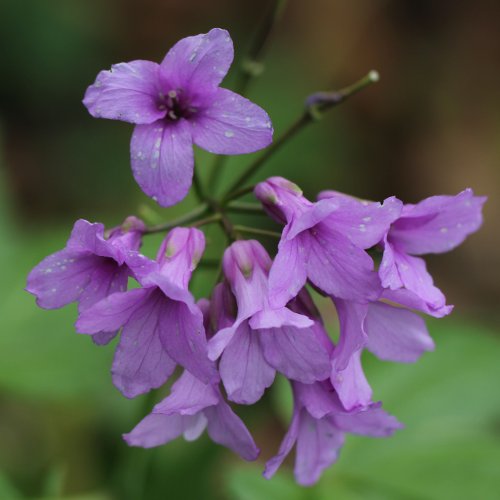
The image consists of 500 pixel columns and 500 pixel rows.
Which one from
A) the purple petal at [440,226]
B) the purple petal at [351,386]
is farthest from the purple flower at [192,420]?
the purple petal at [440,226]

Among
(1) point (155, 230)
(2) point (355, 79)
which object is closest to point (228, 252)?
(1) point (155, 230)

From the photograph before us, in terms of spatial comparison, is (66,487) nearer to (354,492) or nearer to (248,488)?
(248,488)

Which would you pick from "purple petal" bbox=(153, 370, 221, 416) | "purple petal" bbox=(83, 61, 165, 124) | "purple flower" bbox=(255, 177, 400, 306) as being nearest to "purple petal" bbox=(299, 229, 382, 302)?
"purple flower" bbox=(255, 177, 400, 306)

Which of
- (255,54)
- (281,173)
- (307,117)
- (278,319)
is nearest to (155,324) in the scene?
(278,319)

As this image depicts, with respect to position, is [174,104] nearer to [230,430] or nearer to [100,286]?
[100,286]

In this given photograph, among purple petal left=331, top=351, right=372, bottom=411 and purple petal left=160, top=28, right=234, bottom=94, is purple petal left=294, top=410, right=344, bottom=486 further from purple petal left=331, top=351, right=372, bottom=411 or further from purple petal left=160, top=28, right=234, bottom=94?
purple petal left=160, top=28, right=234, bottom=94

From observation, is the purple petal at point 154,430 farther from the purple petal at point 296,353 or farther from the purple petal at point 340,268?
the purple petal at point 340,268

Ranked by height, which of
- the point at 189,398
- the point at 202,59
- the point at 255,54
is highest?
the point at 202,59
